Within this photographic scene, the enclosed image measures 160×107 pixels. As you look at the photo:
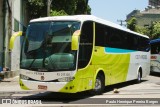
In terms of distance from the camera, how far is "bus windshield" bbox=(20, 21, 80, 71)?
12.9 m

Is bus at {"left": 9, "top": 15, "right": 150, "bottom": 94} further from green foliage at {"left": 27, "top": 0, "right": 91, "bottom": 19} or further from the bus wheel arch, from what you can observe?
green foliage at {"left": 27, "top": 0, "right": 91, "bottom": 19}

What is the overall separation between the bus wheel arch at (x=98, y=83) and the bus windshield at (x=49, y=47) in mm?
2213

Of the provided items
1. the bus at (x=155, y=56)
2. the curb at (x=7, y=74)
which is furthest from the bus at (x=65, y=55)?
the bus at (x=155, y=56)

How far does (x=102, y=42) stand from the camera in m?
15.3

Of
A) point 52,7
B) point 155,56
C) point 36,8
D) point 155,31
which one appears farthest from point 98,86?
point 155,31

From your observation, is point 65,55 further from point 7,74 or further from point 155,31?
point 155,31

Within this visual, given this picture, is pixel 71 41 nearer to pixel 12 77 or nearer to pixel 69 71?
pixel 69 71

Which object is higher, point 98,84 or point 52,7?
point 52,7

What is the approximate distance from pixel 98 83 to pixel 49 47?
2.97 m

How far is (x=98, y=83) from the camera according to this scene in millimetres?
15094

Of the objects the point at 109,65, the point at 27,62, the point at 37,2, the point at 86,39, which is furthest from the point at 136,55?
the point at 37,2

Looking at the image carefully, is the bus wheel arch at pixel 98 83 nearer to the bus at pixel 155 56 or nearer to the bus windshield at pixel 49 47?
the bus windshield at pixel 49 47

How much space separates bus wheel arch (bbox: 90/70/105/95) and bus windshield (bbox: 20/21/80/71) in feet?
7.26

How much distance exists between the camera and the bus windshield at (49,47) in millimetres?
12883
